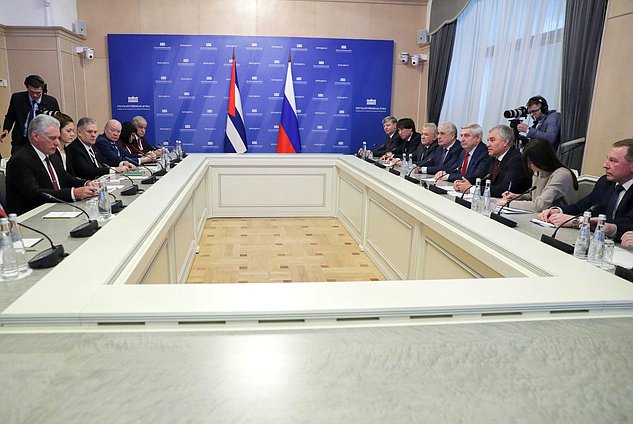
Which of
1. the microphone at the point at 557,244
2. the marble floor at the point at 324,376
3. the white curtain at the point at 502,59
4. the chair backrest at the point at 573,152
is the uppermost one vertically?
the white curtain at the point at 502,59

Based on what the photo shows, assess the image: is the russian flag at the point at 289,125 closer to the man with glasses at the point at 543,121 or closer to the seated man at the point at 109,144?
the seated man at the point at 109,144

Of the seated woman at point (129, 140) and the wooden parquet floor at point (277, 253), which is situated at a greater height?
the seated woman at point (129, 140)

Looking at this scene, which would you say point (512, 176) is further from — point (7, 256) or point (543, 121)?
point (7, 256)

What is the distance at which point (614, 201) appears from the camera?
8.66 feet

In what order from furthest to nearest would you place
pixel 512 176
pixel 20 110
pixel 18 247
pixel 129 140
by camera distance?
pixel 129 140, pixel 20 110, pixel 512 176, pixel 18 247

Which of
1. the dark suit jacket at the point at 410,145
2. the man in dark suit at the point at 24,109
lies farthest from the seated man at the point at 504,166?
the man in dark suit at the point at 24,109

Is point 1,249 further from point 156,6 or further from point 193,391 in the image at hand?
point 156,6

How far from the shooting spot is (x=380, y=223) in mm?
4156

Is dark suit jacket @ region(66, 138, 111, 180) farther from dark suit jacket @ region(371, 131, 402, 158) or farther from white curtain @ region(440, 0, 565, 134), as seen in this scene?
white curtain @ region(440, 0, 565, 134)

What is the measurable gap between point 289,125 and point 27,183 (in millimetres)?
5156

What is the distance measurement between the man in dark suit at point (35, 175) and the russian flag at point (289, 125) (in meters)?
4.88

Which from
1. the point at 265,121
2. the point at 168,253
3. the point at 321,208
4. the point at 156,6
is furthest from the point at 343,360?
the point at 156,6

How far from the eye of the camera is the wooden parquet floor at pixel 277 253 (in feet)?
13.1

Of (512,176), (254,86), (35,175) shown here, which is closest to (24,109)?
(35,175)
